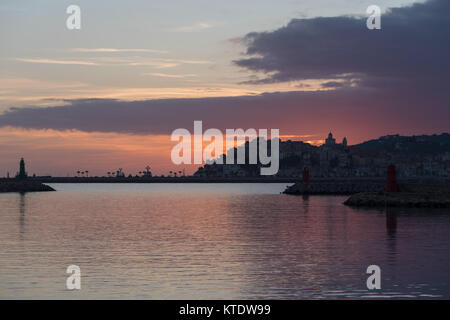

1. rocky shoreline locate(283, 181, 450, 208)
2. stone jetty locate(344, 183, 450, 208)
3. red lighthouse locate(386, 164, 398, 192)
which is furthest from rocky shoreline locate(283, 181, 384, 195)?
red lighthouse locate(386, 164, 398, 192)

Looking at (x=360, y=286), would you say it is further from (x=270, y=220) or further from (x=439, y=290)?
(x=270, y=220)

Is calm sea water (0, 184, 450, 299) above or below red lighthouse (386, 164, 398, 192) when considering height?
below

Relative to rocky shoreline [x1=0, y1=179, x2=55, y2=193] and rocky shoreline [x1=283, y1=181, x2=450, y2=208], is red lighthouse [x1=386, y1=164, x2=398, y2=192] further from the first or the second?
rocky shoreline [x1=0, y1=179, x2=55, y2=193]

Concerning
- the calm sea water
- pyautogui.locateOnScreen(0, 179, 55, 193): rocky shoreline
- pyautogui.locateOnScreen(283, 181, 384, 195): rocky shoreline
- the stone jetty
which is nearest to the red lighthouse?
the stone jetty

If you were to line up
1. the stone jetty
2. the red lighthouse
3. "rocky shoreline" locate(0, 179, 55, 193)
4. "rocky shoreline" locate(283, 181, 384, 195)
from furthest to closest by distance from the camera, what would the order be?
"rocky shoreline" locate(0, 179, 55, 193) → "rocky shoreline" locate(283, 181, 384, 195) → the red lighthouse → the stone jetty

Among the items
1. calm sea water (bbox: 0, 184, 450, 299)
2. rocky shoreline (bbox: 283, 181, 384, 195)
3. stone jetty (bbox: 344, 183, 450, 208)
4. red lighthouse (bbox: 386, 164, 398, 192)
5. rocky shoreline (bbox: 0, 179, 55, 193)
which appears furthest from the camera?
rocky shoreline (bbox: 0, 179, 55, 193)

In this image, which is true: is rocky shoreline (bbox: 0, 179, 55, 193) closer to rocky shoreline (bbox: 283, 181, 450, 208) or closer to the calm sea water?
rocky shoreline (bbox: 283, 181, 450, 208)

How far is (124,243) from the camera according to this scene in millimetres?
37469

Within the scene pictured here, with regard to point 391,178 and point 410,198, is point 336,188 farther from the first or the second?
point 410,198

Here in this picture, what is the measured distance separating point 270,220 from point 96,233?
18.6 m

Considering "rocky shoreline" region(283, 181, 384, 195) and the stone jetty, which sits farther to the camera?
"rocky shoreline" region(283, 181, 384, 195)

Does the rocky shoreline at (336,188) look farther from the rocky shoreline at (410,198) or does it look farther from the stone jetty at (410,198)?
the stone jetty at (410,198)

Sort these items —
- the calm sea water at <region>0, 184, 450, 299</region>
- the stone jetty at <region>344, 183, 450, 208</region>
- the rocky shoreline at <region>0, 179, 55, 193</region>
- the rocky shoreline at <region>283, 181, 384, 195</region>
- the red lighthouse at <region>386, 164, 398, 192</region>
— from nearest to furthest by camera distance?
the calm sea water at <region>0, 184, 450, 299</region>, the stone jetty at <region>344, 183, 450, 208</region>, the red lighthouse at <region>386, 164, 398, 192</region>, the rocky shoreline at <region>283, 181, 384, 195</region>, the rocky shoreline at <region>0, 179, 55, 193</region>
